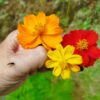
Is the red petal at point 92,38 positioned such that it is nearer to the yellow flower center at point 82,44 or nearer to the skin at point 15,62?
the yellow flower center at point 82,44

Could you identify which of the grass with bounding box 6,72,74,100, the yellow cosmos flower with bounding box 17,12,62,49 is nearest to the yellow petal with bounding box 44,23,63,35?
the yellow cosmos flower with bounding box 17,12,62,49

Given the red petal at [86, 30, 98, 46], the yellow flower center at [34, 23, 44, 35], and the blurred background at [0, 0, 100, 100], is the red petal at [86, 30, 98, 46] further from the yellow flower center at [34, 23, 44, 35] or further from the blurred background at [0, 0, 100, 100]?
the blurred background at [0, 0, 100, 100]

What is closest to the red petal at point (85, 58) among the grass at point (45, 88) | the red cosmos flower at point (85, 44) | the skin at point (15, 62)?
the red cosmos flower at point (85, 44)

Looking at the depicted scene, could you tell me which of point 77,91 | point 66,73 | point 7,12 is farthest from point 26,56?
point 7,12

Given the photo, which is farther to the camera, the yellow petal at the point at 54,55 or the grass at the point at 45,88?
the grass at the point at 45,88

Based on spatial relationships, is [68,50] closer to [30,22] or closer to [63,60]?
[63,60]

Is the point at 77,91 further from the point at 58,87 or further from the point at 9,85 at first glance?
the point at 9,85

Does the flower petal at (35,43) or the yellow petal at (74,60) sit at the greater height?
the flower petal at (35,43)

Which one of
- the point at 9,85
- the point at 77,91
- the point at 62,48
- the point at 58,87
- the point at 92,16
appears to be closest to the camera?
the point at 62,48
